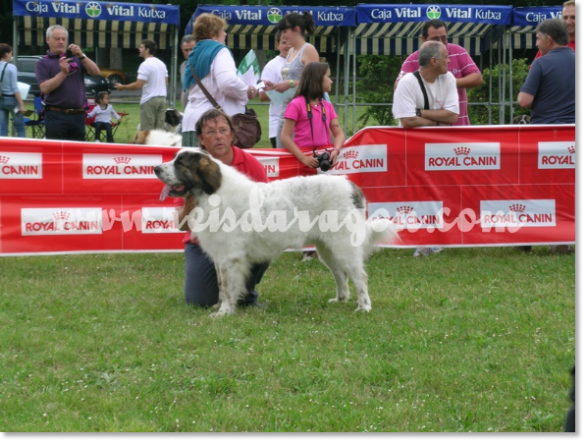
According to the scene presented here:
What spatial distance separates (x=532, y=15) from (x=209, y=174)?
12.2m

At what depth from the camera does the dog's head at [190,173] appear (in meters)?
5.69

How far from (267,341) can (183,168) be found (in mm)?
1420

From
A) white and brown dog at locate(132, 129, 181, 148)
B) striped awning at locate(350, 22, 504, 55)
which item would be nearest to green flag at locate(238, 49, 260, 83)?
white and brown dog at locate(132, 129, 181, 148)

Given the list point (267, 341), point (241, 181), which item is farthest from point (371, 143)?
point (267, 341)

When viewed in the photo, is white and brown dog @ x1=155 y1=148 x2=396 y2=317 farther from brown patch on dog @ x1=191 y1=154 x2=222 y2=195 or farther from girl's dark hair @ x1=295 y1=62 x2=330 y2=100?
girl's dark hair @ x1=295 y1=62 x2=330 y2=100

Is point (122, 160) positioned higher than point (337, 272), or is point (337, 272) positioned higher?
point (122, 160)

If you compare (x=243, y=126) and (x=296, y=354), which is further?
(x=243, y=126)

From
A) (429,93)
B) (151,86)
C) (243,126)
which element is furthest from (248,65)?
(151,86)

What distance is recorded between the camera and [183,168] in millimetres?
5691

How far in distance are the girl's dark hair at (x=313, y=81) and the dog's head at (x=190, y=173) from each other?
1776 millimetres

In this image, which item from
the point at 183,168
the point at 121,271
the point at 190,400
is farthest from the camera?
the point at 121,271

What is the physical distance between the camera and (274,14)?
16125mm

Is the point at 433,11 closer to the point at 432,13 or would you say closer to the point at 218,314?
the point at 432,13

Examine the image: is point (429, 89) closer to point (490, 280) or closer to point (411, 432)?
point (490, 280)
